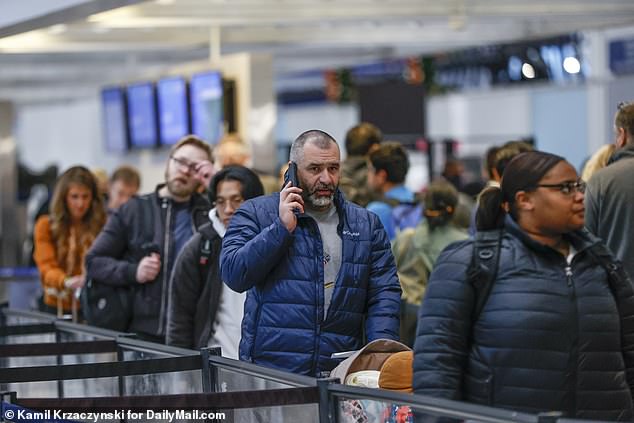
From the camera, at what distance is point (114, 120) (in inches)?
607

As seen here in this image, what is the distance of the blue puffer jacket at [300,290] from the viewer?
5.14 m

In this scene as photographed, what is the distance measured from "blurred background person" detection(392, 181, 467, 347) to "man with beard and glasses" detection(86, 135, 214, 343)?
145 centimetres

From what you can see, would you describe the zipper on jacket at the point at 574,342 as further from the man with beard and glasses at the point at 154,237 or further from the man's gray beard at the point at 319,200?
the man with beard and glasses at the point at 154,237

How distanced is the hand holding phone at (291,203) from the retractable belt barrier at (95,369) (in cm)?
61

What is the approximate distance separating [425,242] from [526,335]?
4.10m

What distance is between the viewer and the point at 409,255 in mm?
8094

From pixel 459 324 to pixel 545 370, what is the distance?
0.89ft

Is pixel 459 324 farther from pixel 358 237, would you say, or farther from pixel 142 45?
pixel 142 45

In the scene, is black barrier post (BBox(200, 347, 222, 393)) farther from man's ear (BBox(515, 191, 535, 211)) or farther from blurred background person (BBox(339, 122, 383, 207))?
blurred background person (BBox(339, 122, 383, 207))

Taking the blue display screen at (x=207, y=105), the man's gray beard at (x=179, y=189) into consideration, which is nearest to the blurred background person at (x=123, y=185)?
the blue display screen at (x=207, y=105)

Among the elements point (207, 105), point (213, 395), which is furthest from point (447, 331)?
point (207, 105)

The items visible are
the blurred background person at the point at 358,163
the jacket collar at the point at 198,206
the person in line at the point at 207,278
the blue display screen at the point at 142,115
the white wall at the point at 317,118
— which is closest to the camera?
the person in line at the point at 207,278

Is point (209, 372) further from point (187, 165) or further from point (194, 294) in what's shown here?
point (187, 165)

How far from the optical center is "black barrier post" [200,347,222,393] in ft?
16.7
